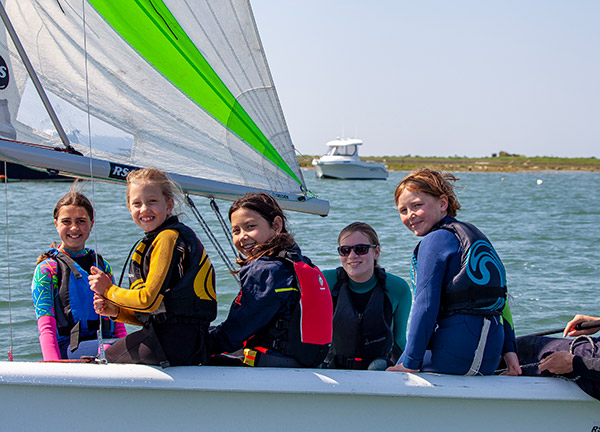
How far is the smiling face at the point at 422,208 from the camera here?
2385 mm

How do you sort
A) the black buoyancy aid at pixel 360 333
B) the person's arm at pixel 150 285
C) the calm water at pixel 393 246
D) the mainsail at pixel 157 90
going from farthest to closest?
the calm water at pixel 393 246 → the mainsail at pixel 157 90 → the black buoyancy aid at pixel 360 333 → the person's arm at pixel 150 285

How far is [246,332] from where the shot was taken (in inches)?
91.2

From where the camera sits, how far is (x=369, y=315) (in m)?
2.79

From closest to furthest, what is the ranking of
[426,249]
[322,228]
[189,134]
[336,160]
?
1. [426,249]
2. [189,134]
3. [322,228]
4. [336,160]

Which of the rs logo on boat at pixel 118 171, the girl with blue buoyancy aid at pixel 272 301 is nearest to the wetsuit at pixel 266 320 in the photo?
the girl with blue buoyancy aid at pixel 272 301

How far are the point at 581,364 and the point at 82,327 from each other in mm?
1859

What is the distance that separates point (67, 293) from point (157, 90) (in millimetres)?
1113

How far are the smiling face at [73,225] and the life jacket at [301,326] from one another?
36.7 inches

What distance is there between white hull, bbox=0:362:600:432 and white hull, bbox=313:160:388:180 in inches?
1349

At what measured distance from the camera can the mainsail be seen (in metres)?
3.20

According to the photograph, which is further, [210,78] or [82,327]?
[210,78]

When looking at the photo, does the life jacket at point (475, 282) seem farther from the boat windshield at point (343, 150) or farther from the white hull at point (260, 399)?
the boat windshield at point (343, 150)

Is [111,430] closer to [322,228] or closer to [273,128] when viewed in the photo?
[273,128]

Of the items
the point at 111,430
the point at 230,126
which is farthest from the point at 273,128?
the point at 111,430
